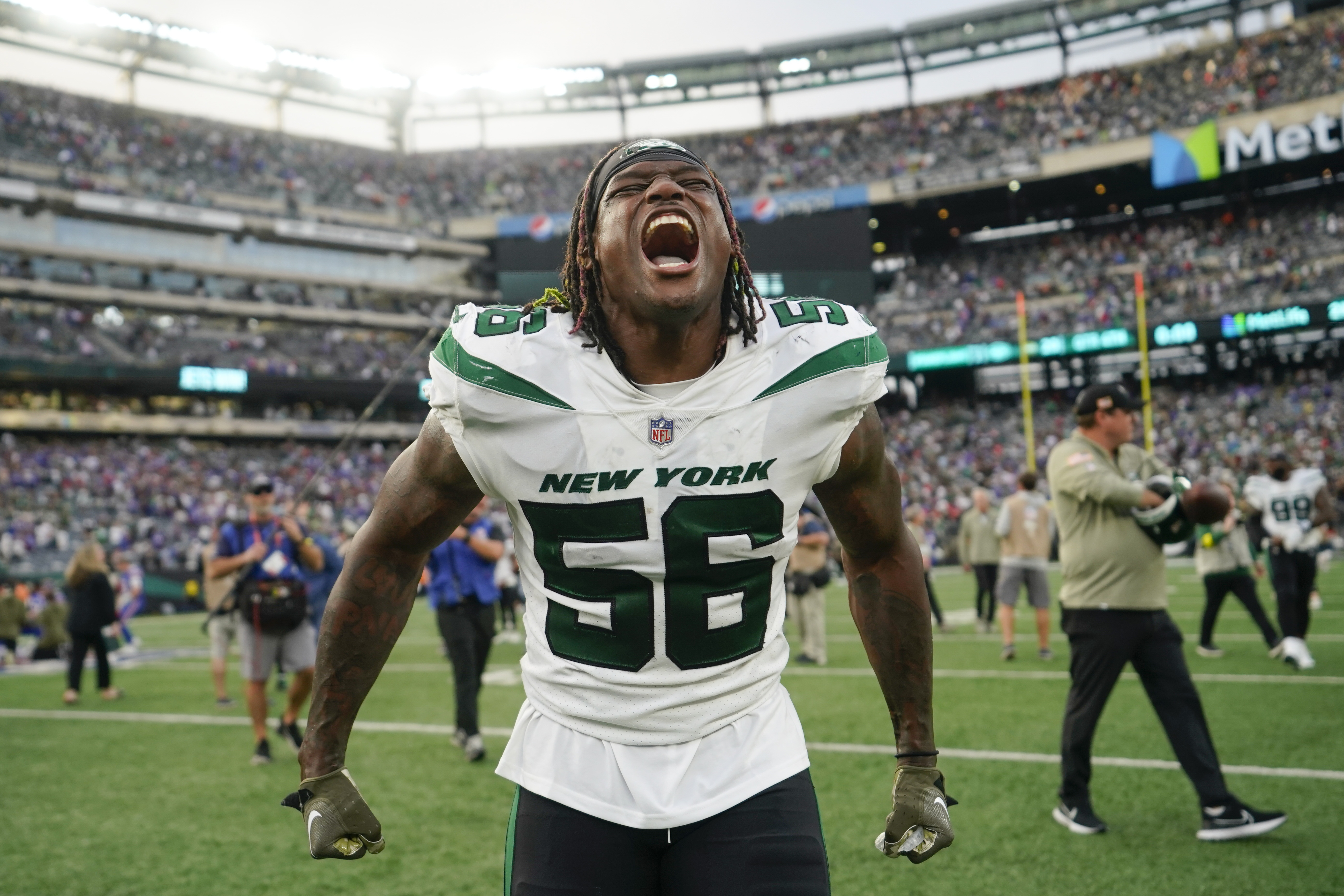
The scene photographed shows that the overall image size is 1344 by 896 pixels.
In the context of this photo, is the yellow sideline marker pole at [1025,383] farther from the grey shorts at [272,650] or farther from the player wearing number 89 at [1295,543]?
the grey shorts at [272,650]

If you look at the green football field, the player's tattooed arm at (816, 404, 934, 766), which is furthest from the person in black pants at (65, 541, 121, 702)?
the player's tattooed arm at (816, 404, 934, 766)

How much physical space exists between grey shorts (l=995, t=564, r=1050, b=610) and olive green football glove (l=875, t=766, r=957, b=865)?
8.59 m

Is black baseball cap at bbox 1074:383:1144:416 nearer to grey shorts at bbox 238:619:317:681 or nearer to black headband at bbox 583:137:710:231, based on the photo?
black headband at bbox 583:137:710:231

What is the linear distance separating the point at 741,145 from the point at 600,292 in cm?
4694

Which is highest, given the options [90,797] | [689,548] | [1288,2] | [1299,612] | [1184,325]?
[1288,2]

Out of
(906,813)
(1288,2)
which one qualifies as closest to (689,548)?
(906,813)

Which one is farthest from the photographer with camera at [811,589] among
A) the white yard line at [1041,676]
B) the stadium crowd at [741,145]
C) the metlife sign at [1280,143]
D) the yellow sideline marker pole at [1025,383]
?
the stadium crowd at [741,145]

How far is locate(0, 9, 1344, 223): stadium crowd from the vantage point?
36875mm

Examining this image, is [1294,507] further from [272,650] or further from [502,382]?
[502,382]

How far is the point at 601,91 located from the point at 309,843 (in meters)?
49.6

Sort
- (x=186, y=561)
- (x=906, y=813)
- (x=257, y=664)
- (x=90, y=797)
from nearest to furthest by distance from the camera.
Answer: (x=906, y=813) → (x=90, y=797) → (x=257, y=664) → (x=186, y=561)

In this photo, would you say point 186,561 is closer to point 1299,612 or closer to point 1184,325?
point 1299,612

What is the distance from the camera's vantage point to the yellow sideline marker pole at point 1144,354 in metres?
26.9

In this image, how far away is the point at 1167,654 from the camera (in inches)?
187
